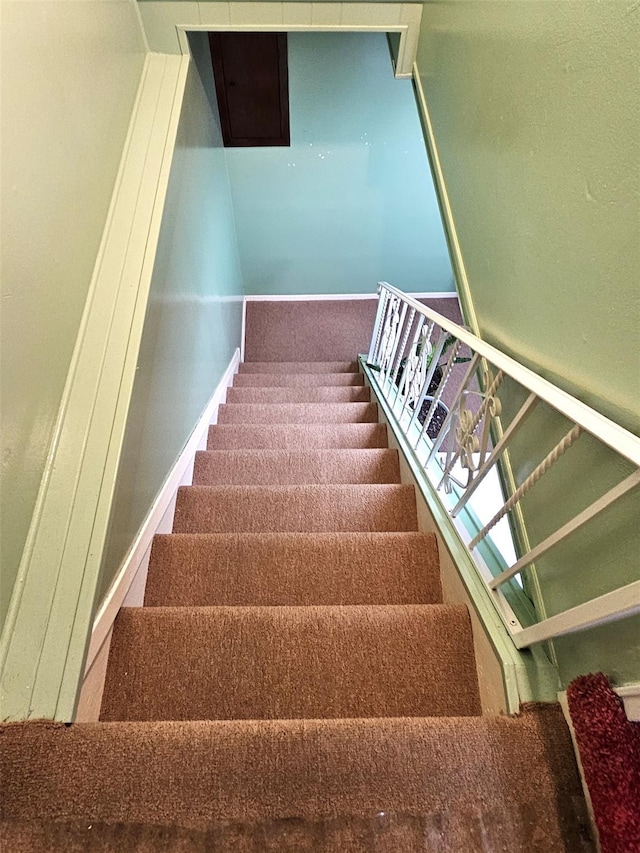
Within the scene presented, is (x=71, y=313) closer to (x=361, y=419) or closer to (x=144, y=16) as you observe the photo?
(x=144, y=16)

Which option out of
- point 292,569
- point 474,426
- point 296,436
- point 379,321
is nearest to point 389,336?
point 379,321

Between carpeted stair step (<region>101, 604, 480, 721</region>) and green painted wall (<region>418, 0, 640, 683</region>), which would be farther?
carpeted stair step (<region>101, 604, 480, 721</region>)

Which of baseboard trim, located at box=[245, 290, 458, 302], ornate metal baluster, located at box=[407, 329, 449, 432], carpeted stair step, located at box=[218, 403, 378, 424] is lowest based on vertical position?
ornate metal baluster, located at box=[407, 329, 449, 432]

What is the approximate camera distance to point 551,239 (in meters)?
0.97

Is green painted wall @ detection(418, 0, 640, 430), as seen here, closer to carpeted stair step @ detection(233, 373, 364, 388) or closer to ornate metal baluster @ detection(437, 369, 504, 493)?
ornate metal baluster @ detection(437, 369, 504, 493)

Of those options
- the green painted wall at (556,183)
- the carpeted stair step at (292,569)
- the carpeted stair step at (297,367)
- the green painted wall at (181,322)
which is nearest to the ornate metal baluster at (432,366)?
the green painted wall at (556,183)

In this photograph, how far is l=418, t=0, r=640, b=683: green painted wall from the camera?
0.75 meters

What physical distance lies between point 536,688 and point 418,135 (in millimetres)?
3508

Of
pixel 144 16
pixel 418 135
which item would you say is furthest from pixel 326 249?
pixel 144 16

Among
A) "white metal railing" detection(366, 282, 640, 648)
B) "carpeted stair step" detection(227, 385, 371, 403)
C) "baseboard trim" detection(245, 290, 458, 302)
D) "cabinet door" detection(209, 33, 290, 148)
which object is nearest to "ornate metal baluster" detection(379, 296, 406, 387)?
"white metal railing" detection(366, 282, 640, 648)

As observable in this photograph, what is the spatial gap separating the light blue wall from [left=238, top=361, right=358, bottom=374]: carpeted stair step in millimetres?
890

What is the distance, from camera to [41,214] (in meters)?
0.89

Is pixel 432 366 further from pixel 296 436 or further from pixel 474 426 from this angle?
pixel 296 436

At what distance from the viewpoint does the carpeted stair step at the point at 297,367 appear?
3.68m
